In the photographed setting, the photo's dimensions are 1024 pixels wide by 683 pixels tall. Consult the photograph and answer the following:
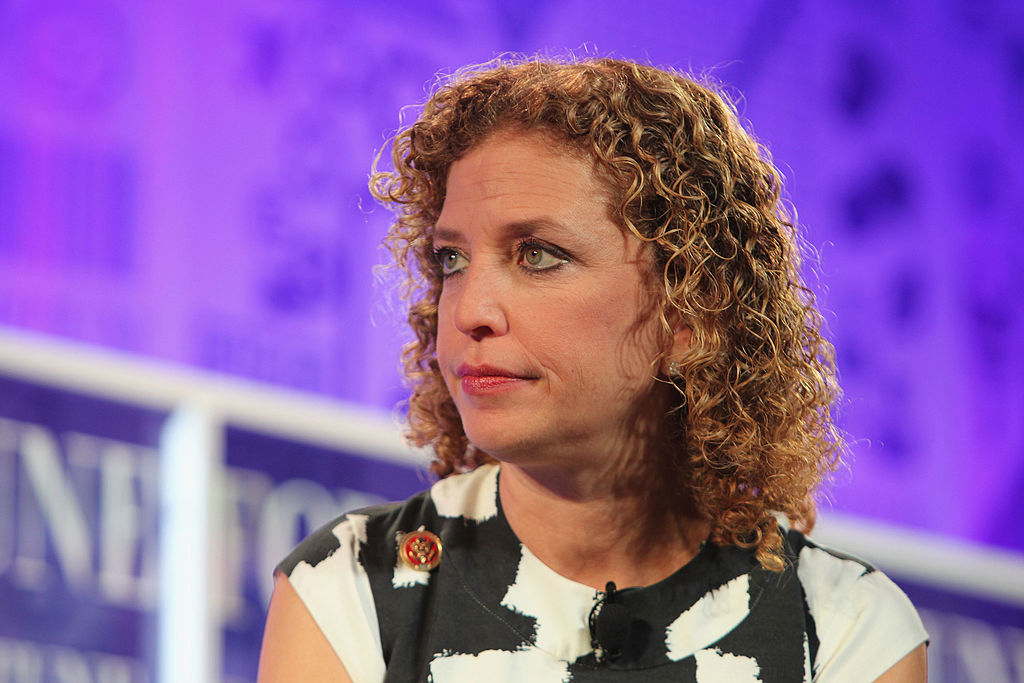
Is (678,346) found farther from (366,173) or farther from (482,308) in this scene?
(366,173)

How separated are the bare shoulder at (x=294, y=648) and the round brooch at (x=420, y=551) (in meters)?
0.14

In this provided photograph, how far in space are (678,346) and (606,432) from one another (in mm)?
134

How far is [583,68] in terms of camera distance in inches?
55.7

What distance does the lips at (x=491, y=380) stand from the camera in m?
1.29

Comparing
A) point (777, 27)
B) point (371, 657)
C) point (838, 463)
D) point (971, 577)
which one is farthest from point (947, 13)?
point (371, 657)

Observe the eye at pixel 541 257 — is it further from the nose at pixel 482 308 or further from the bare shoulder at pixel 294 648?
the bare shoulder at pixel 294 648

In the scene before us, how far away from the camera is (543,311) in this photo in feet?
4.22

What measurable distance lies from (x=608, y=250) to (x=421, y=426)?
0.46 meters

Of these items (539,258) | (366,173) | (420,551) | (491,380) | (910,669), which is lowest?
(910,669)

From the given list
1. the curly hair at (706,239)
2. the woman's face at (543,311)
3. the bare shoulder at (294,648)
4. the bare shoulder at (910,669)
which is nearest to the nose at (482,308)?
the woman's face at (543,311)

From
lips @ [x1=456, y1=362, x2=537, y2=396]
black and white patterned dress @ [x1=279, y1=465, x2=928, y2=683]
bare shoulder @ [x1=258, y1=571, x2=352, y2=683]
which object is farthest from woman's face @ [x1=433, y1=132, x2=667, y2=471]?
bare shoulder @ [x1=258, y1=571, x2=352, y2=683]

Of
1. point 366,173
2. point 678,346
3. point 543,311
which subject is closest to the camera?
point 543,311

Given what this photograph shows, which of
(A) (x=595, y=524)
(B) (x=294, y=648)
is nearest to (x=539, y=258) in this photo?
(A) (x=595, y=524)

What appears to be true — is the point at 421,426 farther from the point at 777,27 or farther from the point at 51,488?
A: the point at 777,27
